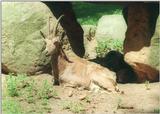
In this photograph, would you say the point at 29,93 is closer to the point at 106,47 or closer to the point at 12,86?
the point at 12,86

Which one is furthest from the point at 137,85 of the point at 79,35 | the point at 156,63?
the point at 79,35

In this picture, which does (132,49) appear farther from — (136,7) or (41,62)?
(41,62)

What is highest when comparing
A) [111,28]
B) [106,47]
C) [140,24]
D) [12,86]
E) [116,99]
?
[111,28]

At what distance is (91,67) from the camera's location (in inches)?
445

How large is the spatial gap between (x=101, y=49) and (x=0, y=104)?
4.72 m

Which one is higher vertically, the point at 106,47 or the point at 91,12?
the point at 91,12

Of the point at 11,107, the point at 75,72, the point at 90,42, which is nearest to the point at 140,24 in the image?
the point at 75,72

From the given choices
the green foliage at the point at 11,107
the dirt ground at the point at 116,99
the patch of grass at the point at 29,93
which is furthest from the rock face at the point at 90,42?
the green foliage at the point at 11,107

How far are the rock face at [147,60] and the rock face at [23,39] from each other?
1926mm

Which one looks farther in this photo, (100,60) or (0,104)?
(100,60)

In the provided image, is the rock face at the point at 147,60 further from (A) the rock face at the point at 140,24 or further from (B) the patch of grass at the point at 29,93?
(B) the patch of grass at the point at 29,93

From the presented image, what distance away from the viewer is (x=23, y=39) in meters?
11.8

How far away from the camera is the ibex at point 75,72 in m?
11.0

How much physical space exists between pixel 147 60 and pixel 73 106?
79.9 inches
